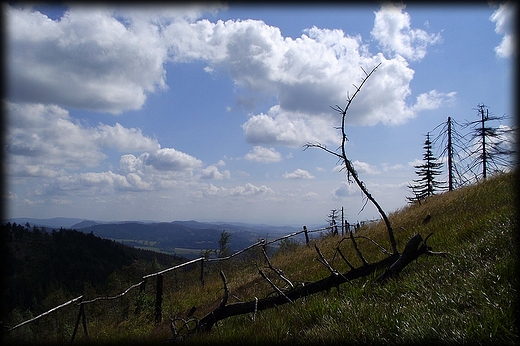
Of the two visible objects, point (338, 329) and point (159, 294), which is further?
point (159, 294)

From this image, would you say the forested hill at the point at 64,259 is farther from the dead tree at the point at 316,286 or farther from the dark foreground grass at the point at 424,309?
the dark foreground grass at the point at 424,309

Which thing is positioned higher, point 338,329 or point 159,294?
point 338,329

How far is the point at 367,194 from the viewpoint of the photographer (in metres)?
6.46

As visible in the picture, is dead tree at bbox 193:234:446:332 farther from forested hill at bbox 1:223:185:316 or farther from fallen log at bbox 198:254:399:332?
forested hill at bbox 1:223:185:316

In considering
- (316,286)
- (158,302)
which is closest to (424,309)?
(316,286)

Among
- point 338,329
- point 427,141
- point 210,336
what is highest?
point 427,141

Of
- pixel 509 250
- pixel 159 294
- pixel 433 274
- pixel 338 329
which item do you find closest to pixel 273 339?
pixel 338 329

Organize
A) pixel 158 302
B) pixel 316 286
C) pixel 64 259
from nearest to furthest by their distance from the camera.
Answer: pixel 316 286 → pixel 158 302 → pixel 64 259

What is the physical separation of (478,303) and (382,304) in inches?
40.4

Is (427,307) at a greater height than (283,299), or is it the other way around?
(427,307)

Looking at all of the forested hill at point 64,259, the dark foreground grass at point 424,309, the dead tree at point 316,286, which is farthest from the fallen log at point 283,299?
the forested hill at point 64,259

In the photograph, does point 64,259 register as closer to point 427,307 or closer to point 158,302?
point 158,302

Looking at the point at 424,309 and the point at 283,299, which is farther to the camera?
the point at 283,299

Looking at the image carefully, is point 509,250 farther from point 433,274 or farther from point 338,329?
point 338,329
